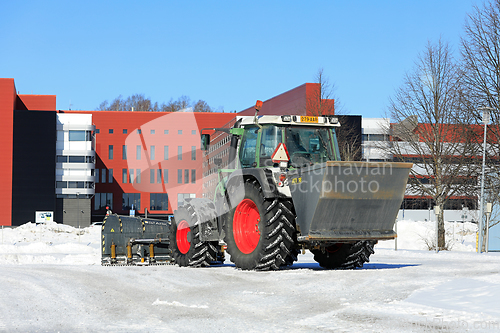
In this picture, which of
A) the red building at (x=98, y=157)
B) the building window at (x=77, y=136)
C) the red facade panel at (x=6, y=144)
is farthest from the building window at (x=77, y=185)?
the red facade panel at (x=6, y=144)

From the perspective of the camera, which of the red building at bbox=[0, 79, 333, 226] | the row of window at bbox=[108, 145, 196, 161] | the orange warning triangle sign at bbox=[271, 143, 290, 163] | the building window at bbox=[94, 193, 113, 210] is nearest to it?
the orange warning triangle sign at bbox=[271, 143, 290, 163]

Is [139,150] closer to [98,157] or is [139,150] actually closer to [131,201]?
[98,157]

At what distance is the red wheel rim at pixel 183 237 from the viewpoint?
1329cm

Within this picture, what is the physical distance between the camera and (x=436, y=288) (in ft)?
29.5

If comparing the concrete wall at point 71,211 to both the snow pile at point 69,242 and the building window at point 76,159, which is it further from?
the snow pile at point 69,242

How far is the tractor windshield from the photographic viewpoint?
11641 millimetres

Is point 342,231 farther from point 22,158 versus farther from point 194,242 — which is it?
point 22,158

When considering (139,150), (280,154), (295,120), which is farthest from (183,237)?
(139,150)

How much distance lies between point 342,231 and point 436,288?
2.27 m

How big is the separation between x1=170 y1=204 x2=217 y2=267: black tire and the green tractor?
0.07 feet

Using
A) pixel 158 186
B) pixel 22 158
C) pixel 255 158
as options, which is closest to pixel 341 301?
pixel 255 158

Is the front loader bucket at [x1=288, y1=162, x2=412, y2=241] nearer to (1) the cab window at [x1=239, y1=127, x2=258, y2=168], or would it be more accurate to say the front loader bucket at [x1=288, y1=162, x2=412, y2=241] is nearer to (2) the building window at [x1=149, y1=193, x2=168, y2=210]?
(1) the cab window at [x1=239, y1=127, x2=258, y2=168]

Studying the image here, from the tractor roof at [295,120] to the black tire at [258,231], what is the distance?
1.25 meters

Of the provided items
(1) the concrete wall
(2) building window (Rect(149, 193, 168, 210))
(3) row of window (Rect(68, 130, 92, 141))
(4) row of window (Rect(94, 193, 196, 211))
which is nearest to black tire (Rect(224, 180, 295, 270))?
(3) row of window (Rect(68, 130, 92, 141))
